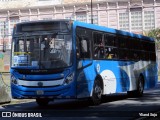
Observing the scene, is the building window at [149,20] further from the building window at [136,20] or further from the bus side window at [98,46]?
the bus side window at [98,46]

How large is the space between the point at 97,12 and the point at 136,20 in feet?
18.6

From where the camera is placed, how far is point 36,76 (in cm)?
1595

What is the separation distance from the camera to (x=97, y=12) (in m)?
65.1

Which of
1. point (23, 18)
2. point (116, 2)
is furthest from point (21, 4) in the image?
point (116, 2)

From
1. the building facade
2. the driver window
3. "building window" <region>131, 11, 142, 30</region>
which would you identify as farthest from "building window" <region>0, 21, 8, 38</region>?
the driver window

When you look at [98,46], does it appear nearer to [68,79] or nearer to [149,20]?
[68,79]

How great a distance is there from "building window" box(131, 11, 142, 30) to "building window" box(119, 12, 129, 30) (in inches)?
28.2

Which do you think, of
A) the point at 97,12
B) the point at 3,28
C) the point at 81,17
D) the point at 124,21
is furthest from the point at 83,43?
the point at 3,28

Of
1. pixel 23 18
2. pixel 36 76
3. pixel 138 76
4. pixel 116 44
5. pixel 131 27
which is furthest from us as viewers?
pixel 23 18

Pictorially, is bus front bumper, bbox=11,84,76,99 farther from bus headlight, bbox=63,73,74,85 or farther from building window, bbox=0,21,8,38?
building window, bbox=0,21,8,38

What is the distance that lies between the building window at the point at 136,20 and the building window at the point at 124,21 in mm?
717

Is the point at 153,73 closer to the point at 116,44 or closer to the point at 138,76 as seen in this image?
the point at 138,76

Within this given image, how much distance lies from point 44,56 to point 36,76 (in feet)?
2.47

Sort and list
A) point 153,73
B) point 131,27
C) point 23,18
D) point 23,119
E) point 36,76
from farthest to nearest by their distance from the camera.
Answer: point 23,18
point 131,27
point 153,73
point 36,76
point 23,119
